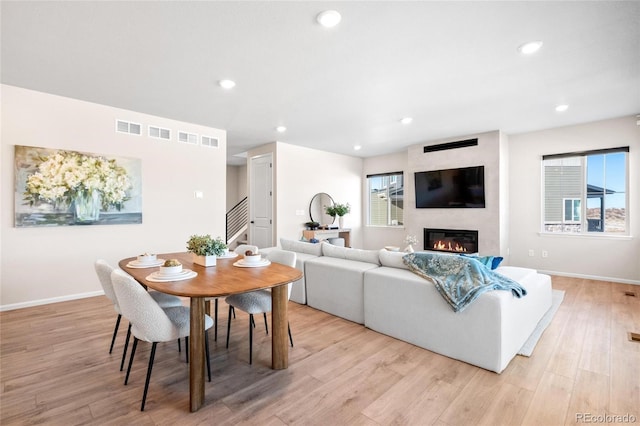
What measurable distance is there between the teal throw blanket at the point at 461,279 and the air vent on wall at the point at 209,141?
4132 mm

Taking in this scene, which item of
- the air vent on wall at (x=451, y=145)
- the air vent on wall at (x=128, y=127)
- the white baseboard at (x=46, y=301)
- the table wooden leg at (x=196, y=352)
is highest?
the air vent on wall at (x=451, y=145)

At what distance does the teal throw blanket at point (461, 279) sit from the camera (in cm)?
226

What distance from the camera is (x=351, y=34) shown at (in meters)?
2.39

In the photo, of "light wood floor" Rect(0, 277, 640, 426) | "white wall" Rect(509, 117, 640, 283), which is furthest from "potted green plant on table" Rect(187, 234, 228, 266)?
"white wall" Rect(509, 117, 640, 283)

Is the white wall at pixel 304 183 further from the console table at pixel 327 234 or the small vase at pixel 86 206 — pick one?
the small vase at pixel 86 206

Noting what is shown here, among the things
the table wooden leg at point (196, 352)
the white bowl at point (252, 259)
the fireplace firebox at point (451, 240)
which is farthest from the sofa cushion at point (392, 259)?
the fireplace firebox at point (451, 240)

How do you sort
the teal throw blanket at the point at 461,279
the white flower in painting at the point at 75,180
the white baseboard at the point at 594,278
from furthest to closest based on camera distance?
the white baseboard at the point at 594,278 < the white flower in painting at the point at 75,180 < the teal throw blanket at the point at 461,279

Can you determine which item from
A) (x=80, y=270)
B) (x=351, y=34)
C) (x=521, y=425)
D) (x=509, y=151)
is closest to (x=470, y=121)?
(x=509, y=151)

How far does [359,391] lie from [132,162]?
419cm

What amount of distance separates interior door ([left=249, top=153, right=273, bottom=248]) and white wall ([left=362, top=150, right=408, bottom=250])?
2.91 metres

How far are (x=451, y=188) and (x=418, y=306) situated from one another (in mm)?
4002

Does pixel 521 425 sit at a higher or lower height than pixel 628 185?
lower

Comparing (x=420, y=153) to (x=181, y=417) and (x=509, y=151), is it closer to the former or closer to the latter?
(x=509, y=151)

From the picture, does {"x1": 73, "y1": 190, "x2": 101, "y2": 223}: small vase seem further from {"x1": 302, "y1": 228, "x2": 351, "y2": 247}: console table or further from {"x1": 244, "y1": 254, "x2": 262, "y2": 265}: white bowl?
{"x1": 302, "y1": 228, "x2": 351, "y2": 247}: console table
